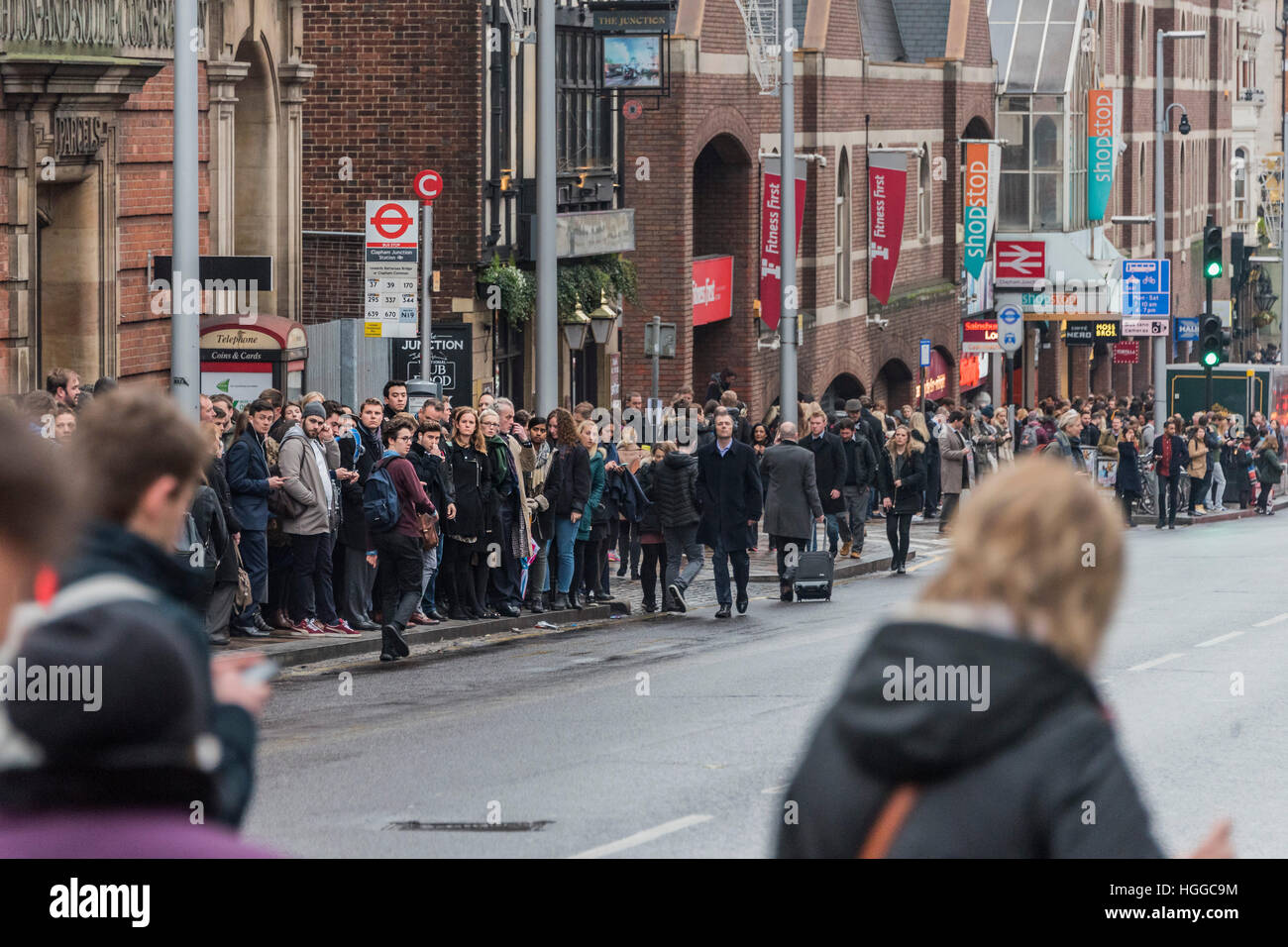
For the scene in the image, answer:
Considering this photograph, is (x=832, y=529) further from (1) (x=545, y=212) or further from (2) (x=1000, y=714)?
(2) (x=1000, y=714)

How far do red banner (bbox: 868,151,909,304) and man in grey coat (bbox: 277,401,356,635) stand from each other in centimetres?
2900

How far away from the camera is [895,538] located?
24.3 meters

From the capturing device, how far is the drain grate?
356 inches

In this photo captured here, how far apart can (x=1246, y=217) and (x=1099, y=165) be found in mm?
33141

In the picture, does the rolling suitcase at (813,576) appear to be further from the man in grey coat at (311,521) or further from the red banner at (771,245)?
the red banner at (771,245)

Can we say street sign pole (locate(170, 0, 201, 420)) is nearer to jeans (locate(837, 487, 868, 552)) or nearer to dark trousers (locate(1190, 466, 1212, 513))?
jeans (locate(837, 487, 868, 552))

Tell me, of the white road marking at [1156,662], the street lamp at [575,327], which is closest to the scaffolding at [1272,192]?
the street lamp at [575,327]

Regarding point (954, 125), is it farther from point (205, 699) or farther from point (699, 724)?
point (205, 699)

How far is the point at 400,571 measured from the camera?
1587cm

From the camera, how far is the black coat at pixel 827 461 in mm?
23281

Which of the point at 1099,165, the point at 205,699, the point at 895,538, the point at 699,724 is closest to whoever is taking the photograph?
the point at 205,699

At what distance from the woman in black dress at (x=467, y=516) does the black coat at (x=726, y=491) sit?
2.83 metres
